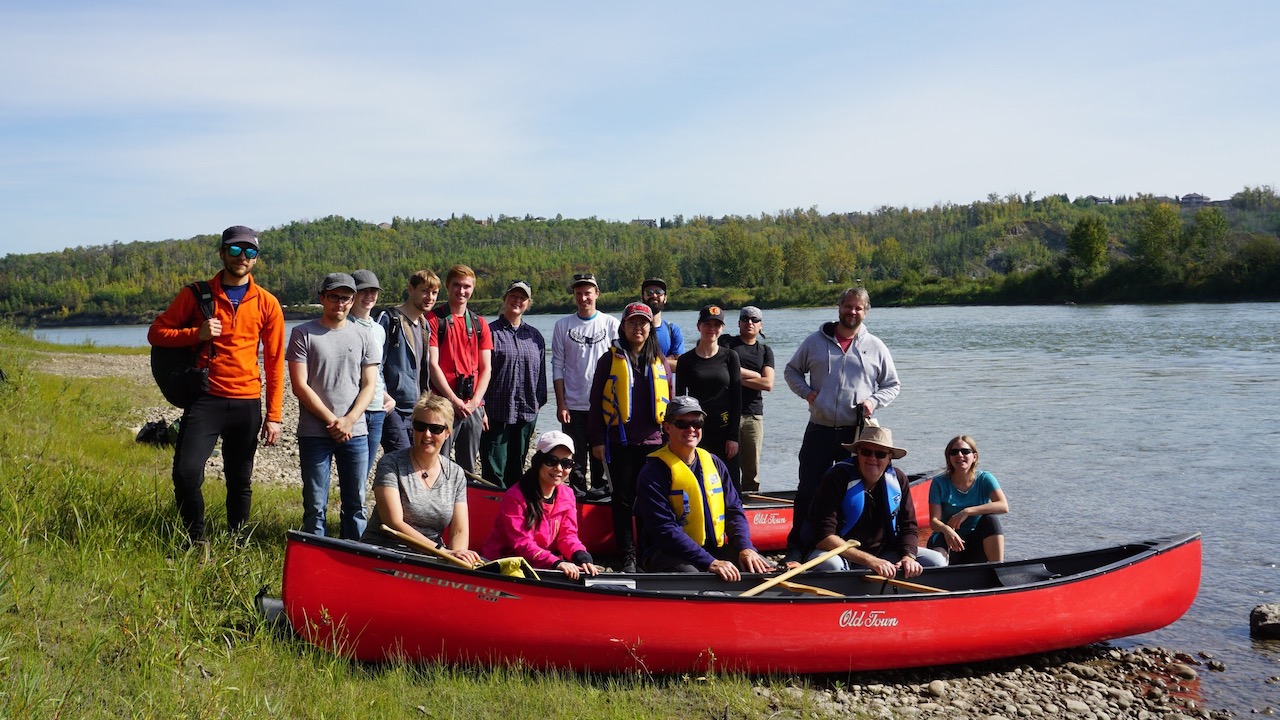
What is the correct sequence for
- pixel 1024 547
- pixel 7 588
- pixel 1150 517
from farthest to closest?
pixel 1150 517 → pixel 1024 547 → pixel 7 588

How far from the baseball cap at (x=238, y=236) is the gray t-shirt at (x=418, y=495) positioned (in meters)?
1.27

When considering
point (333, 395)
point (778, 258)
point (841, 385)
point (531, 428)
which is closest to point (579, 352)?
point (531, 428)

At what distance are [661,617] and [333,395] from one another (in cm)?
213

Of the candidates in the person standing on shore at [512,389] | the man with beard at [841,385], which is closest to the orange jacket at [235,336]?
the person standing on shore at [512,389]

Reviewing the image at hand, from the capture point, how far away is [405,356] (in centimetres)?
604

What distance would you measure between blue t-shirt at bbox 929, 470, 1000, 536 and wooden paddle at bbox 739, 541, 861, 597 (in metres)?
1.02

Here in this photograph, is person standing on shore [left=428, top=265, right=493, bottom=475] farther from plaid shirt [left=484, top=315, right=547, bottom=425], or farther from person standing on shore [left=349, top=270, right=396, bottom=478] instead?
person standing on shore [left=349, top=270, right=396, bottom=478]

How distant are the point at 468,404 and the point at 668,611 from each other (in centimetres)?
228

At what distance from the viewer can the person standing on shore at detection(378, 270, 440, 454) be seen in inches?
236

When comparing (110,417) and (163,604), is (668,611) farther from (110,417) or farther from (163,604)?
(110,417)

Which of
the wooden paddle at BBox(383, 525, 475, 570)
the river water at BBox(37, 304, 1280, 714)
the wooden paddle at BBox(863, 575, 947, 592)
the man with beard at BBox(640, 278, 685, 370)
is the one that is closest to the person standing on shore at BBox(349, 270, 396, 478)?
the wooden paddle at BBox(383, 525, 475, 570)

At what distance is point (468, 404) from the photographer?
20.7ft

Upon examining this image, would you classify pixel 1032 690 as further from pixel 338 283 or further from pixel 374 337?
pixel 338 283

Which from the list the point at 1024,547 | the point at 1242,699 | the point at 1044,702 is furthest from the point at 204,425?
the point at 1024,547
